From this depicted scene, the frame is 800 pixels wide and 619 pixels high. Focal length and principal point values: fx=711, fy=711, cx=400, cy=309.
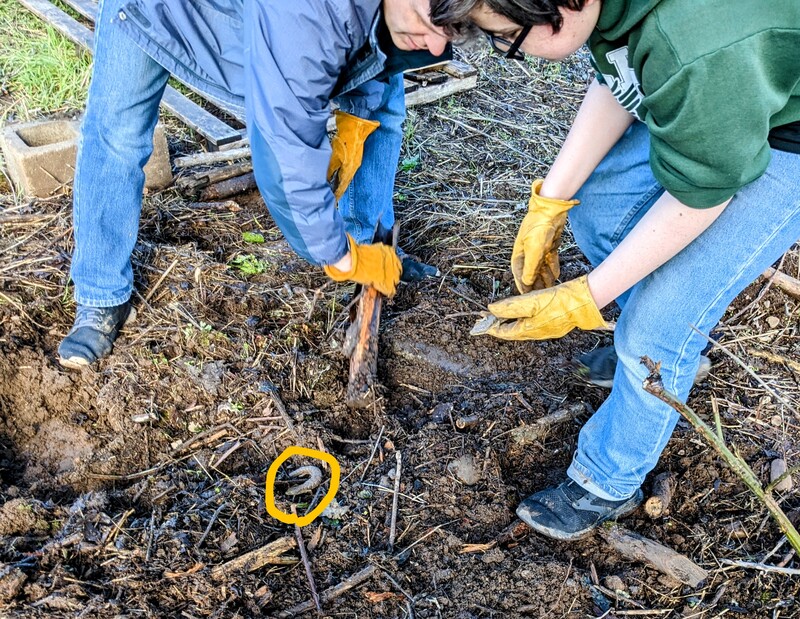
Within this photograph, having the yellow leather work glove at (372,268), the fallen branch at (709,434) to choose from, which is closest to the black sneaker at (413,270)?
the yellow leather work glove at (372,268)

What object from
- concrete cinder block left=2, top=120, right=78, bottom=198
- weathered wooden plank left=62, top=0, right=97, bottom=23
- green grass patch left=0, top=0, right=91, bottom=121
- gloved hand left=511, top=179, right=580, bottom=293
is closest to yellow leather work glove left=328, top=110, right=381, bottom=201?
gloved hand left=511, top=179, right=580, bottom=293

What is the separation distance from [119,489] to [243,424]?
42cm

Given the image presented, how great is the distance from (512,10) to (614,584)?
1544 mm

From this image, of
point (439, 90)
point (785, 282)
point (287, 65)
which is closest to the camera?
point (287, 65)

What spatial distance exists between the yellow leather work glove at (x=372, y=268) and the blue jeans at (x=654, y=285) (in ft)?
2.08

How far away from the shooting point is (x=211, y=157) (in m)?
3.49

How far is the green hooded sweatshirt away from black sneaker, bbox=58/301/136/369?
6.09 feet

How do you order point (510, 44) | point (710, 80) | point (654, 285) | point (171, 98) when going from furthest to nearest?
point (171, 98) → point (654, 285) → point (510, 44) → point (710, 80)

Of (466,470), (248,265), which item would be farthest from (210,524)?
(248,265)

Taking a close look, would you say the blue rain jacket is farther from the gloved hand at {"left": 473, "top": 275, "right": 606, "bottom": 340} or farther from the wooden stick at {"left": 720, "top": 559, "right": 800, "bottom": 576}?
the wooden stick at {"left": 720, "top": 559, "right": 800, "bottom": 576}

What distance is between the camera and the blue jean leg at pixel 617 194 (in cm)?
204

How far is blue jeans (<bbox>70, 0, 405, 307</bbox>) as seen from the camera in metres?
2.17

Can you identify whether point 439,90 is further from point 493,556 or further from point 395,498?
point 493,556

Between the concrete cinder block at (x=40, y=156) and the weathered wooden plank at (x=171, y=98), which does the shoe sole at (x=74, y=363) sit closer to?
the concrete cinder block at (x=40, y=156)
